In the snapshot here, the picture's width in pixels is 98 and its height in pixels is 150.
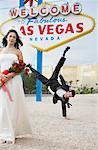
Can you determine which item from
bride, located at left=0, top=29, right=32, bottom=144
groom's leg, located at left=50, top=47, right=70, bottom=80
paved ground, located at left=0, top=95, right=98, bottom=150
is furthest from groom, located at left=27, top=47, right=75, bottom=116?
bride, located at left=0, top=29, right=32, bottom=144

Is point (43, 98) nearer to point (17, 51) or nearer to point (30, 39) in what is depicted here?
point (30, 39)

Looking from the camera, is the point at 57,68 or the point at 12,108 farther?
the point at 57,68

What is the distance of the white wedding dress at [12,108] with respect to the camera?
2.98 metres

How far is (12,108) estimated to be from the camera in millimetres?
3004

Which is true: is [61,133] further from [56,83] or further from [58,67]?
[58,67]

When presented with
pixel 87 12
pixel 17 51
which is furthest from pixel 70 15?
pixel 17 51

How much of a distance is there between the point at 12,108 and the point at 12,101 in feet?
0.19

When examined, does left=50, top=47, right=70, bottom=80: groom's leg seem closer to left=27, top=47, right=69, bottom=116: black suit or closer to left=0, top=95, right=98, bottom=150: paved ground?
left=27, top=47, right=69, bottom=116: black suit

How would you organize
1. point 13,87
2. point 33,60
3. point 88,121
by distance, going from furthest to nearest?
point 33,60 → point 88,121 → point 13,87

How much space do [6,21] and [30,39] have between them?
52 cm

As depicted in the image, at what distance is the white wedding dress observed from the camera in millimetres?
2982

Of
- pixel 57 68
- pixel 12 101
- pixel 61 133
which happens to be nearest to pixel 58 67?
pixel 57 68

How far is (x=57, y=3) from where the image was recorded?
5.95 m

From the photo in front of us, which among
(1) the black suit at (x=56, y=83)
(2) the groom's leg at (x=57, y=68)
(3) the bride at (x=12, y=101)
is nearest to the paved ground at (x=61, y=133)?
(3) the bride at (x=12, y=101)
